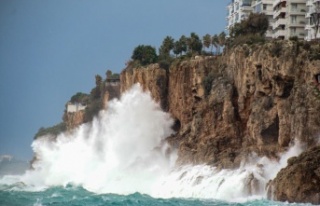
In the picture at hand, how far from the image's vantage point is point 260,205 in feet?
121

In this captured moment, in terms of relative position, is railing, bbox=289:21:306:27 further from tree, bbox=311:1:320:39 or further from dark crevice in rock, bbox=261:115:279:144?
dark crevice in rock, bbox=261:115:279:144

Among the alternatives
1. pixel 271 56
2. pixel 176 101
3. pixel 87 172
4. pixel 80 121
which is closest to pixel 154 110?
pixel 176 101

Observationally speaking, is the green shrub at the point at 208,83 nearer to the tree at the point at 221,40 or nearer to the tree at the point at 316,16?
the tree at the point at 221,40

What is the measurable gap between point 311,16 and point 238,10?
57.0 ft

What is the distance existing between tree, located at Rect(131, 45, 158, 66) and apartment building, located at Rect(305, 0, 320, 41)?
43.7 feet

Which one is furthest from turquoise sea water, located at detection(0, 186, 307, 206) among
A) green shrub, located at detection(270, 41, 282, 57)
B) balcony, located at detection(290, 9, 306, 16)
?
balcony, located at detection(290, 9, 306, 16)

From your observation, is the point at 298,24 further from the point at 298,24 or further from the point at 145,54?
the point at 145,54

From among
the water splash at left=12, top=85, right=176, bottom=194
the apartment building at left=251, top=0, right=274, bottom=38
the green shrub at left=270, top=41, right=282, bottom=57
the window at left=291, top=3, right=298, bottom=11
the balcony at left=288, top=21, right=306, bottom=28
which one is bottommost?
the water splash at left=12, top=85, right=176, bottom=194

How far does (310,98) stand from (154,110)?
1822cm

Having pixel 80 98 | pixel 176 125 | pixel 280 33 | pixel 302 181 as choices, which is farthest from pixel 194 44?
pixel 80 98

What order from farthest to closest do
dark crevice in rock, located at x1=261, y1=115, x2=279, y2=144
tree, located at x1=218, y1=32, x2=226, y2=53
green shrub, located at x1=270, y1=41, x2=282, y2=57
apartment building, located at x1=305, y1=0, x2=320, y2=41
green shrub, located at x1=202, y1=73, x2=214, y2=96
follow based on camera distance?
tree, located at x1=218, y1=32, x2=226, y2=53 → apartment building, located at x1=305, y1=0, x2=320, y2=41 → green shrub, located at x1=202, y1=73, x2=214, y2=96 → green shrub, located at x1=270, y1=41, x2=282, y2=57 → dark crevice in rock, located at x1=261, y1=115, x2=279, y2=144

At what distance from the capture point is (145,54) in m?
67.0

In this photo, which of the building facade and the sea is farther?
the building facade

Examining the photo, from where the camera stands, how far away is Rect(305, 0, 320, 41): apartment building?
194 feet
